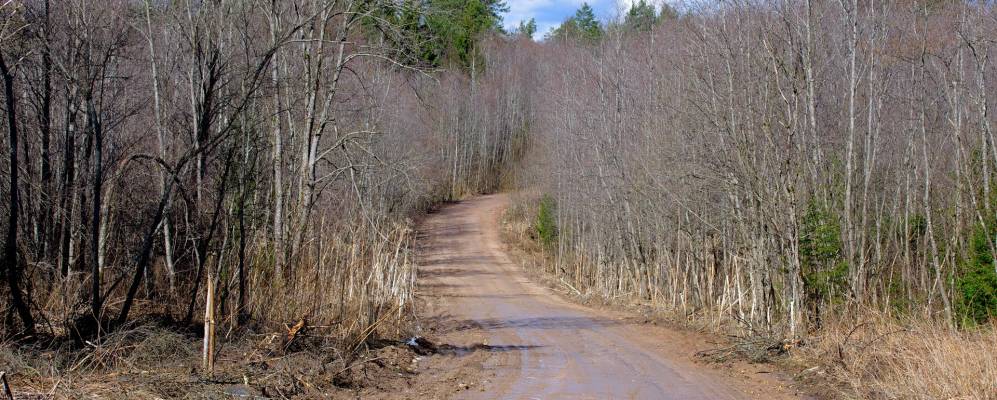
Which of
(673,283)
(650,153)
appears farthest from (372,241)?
(650,153)

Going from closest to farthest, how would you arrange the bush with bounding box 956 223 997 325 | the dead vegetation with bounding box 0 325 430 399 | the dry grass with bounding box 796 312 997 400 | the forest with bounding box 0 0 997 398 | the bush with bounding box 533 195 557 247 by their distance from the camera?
the dead vegetation with bounding box 0 325 430 399 → the dry grass with bounding box 796 312 997 400 → the forest with bounding box 0 0 997 398 → the bush with bounding box 956 223 997 325 → the bush with bounding box 533 195 557 247

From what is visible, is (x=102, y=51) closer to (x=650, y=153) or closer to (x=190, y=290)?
(x=190, y=290)

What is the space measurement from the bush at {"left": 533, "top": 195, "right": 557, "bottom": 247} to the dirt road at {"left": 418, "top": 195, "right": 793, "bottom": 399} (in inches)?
246

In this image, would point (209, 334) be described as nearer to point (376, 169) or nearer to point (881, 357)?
point (881, 357)

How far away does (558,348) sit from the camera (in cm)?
1338

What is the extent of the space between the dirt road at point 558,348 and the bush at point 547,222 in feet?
20.5

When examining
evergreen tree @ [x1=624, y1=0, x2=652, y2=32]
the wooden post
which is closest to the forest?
the wooden post

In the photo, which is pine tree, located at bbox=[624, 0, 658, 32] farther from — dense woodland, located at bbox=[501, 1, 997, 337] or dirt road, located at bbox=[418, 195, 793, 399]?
dirt road, located at bbox=[418, 195, 793, 399]

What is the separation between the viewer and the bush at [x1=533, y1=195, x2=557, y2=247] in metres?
37.4

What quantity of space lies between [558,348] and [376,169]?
5.05 meters

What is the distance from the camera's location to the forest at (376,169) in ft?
33.3

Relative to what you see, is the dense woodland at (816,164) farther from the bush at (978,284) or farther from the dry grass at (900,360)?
the dry grass at (900,360)

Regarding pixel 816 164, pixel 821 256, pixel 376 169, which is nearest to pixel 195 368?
pixel 376 169

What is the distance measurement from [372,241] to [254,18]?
4.30 metres
